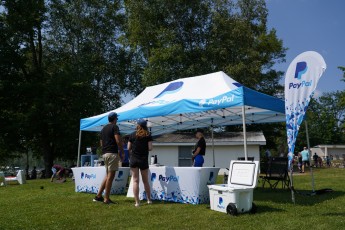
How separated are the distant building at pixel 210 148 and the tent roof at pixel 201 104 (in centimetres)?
1158

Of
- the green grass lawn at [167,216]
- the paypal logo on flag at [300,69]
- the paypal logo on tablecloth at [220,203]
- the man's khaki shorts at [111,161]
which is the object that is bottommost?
the green grass lawn at [167,216]

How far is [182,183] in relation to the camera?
7.12 meters

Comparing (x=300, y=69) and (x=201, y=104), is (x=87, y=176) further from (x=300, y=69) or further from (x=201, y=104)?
(x=300, y=69)

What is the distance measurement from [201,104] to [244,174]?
6.33ft

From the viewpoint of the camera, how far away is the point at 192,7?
26.1 meters

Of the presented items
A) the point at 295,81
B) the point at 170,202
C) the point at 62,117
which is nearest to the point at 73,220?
the point at 170,202

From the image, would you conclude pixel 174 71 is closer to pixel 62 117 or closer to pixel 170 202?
pixel 62 117

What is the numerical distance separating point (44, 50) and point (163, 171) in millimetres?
25185

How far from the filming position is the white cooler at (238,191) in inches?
228

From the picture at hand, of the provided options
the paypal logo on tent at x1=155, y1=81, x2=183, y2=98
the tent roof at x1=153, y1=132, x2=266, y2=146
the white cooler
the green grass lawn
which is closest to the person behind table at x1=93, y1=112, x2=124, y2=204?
the green grass lawn

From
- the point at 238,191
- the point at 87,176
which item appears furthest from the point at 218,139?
the point at 238,191

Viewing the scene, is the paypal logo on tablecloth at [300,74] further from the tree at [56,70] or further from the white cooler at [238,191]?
the tree at [56,70]

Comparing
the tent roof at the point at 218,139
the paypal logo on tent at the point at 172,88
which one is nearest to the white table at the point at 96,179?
the paypal logo on tent at the point at 172,88

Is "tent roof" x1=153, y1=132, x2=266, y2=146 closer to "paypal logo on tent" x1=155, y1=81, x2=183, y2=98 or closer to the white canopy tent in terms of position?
the white canopy tent
